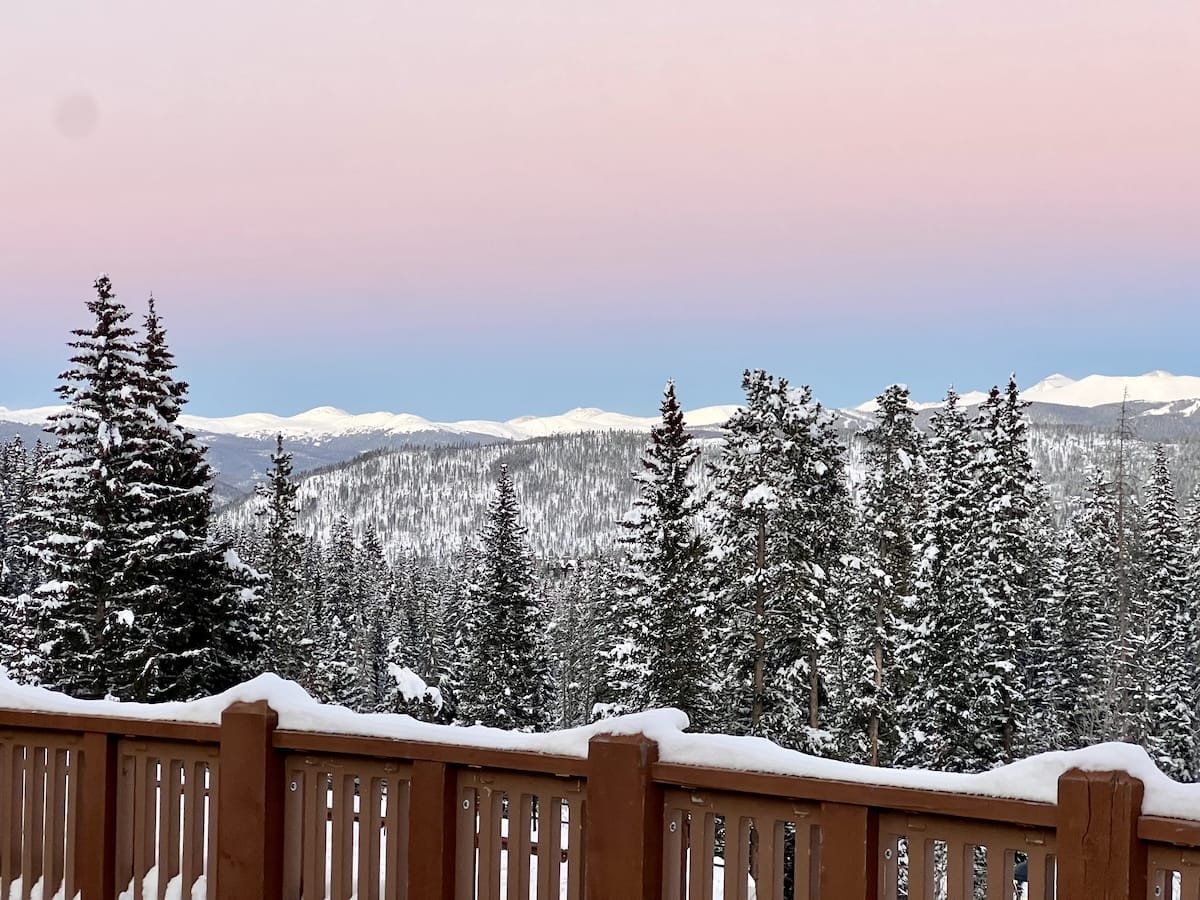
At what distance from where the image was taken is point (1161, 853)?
9.14 feet

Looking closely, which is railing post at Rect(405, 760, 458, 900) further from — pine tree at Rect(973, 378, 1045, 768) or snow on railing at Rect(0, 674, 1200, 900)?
pine tree at Rect(973, 378, 1045, 768)

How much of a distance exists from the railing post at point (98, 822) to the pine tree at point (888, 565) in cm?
2697

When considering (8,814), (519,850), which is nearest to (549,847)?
(519,850)

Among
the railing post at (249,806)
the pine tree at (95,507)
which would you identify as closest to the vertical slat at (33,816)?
the railing post at (249,806)

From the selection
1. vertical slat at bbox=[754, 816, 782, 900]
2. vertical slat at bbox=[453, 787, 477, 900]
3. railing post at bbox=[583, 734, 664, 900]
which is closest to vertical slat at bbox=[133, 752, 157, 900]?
vertical slat at bbox=[453, 787, 477, 900]

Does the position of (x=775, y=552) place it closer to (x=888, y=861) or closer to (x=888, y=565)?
(x=888, y=565)

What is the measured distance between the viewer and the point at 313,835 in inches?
160

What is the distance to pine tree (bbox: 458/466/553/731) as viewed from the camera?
36531 millimetres

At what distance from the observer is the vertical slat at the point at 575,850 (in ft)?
11.9

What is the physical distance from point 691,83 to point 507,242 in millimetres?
55904

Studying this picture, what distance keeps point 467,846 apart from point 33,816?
2.12 m

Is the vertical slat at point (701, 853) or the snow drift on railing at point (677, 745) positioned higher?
the snow drift on railing at point (677, 745)

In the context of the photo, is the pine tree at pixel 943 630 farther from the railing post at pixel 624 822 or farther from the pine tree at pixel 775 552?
the railing post at pixel 624 822

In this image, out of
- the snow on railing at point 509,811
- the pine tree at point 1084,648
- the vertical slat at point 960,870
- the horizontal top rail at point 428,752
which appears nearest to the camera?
the snow on railing at point 509,811
